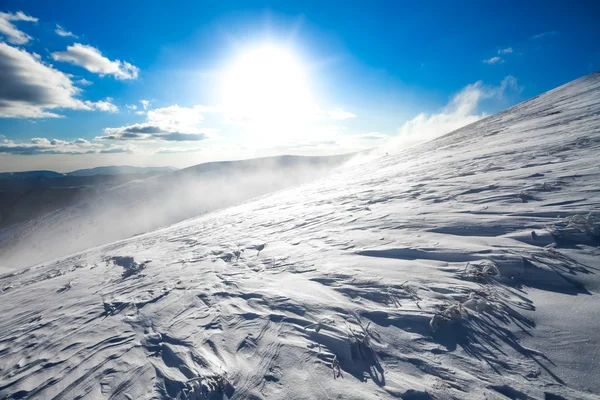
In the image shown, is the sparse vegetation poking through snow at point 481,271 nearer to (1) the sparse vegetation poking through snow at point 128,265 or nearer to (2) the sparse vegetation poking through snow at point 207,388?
(2) the sparse vegetation poking through snow at point 207,388

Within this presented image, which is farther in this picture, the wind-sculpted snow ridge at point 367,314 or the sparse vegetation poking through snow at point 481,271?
the sparse vegetation poking through snow at point 481,271

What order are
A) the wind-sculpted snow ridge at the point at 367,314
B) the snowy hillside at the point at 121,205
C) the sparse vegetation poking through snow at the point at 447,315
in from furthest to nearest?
the snowy hillside at the point at 121,205 < the sparse vegetation poking through snow at the point at 447,315 < the wind-sculpted snow ridge at the point at 367,314

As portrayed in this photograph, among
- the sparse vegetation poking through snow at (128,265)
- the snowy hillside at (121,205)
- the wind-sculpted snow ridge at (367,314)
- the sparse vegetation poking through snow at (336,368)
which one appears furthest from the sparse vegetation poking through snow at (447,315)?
the snowy hillside at (121,205)

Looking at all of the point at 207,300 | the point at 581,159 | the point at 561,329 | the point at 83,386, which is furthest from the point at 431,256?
the point at 581,159

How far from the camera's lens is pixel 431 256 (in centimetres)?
333

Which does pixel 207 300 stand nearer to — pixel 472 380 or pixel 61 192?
pixel 472 380

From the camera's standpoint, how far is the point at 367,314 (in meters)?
2.61

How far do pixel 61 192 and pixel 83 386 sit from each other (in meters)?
58.2

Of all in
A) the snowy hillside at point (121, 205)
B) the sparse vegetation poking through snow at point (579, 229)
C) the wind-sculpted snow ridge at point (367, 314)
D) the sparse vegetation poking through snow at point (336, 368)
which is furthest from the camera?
the snowy hillside at point (121, 205)

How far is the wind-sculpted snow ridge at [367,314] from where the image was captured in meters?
1.91

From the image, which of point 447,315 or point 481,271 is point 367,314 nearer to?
point 447,315

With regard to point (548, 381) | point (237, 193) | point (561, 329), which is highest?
point (561, 329)

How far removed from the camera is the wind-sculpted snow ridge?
191 centimetres

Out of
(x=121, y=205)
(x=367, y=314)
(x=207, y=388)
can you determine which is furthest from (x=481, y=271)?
(x=121, y=205)
